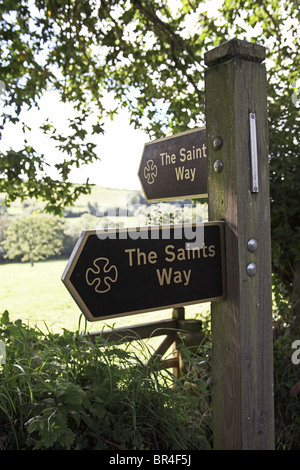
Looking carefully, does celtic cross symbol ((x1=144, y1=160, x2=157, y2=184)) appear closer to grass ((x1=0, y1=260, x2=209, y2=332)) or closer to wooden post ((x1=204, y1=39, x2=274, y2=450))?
wooden post ((x1=204, y1=39, x2=274, y2=450))

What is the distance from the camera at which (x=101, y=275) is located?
1259mm

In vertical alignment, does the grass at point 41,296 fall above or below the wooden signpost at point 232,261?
below

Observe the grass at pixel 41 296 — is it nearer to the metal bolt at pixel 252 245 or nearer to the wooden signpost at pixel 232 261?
the wooden signpost at pixel 232 261

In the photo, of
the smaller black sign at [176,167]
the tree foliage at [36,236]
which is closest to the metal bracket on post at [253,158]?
the smaller black sign at [176,167]

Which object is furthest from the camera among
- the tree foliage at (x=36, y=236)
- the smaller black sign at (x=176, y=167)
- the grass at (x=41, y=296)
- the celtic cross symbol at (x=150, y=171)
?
the tree foliage at (x=36, y=236)

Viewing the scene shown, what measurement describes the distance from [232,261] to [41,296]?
1337 cm

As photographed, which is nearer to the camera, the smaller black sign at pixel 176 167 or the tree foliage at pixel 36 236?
the smaller black sign at pixel 176 167

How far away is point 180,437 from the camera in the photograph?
157 cm

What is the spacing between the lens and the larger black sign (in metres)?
1.23

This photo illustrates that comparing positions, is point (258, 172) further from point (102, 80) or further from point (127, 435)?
point (102, 80)

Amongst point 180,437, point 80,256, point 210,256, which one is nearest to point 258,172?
point 210,256

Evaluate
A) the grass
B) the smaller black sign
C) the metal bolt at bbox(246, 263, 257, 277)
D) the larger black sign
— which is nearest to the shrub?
Result: the larger black sign

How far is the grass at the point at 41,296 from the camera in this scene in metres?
11.9

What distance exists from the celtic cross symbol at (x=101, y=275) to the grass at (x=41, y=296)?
30.4 ft
